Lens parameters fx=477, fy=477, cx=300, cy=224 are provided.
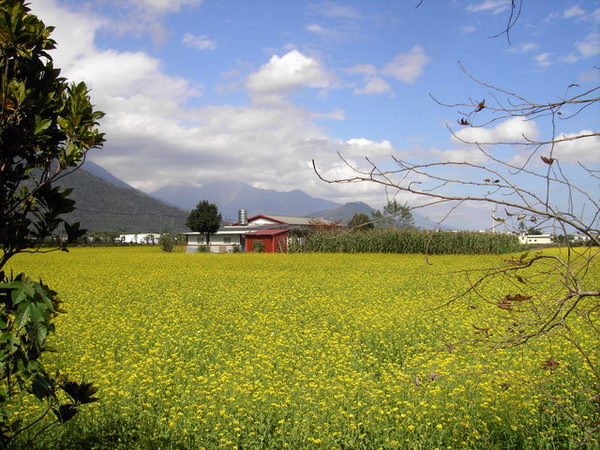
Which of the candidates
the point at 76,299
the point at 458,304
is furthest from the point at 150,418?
the point at 76,299

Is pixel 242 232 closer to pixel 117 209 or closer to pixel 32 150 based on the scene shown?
pixel 32 150

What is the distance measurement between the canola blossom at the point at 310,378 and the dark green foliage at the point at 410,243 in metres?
25.9

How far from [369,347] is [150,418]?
14.0ft

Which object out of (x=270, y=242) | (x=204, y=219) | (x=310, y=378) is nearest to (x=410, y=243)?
(x=270, y=242)

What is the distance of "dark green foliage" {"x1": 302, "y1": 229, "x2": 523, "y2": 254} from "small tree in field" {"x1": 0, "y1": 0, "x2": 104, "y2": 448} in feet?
109

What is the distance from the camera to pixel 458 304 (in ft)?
40.5

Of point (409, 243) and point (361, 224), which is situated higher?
point (361, 224)

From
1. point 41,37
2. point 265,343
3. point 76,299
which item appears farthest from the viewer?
point 76,299

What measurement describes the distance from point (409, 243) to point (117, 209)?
469ft

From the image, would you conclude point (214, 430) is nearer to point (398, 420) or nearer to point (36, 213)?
point (398, 420)

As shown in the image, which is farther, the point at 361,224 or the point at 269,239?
the point at 269,239

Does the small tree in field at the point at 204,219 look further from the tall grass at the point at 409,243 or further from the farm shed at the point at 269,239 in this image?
the tall grass at the point at 409,243

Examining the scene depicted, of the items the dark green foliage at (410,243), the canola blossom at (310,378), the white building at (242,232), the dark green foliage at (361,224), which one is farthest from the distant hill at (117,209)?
the canola blossom at (310,378)

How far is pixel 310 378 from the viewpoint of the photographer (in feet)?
20.5
